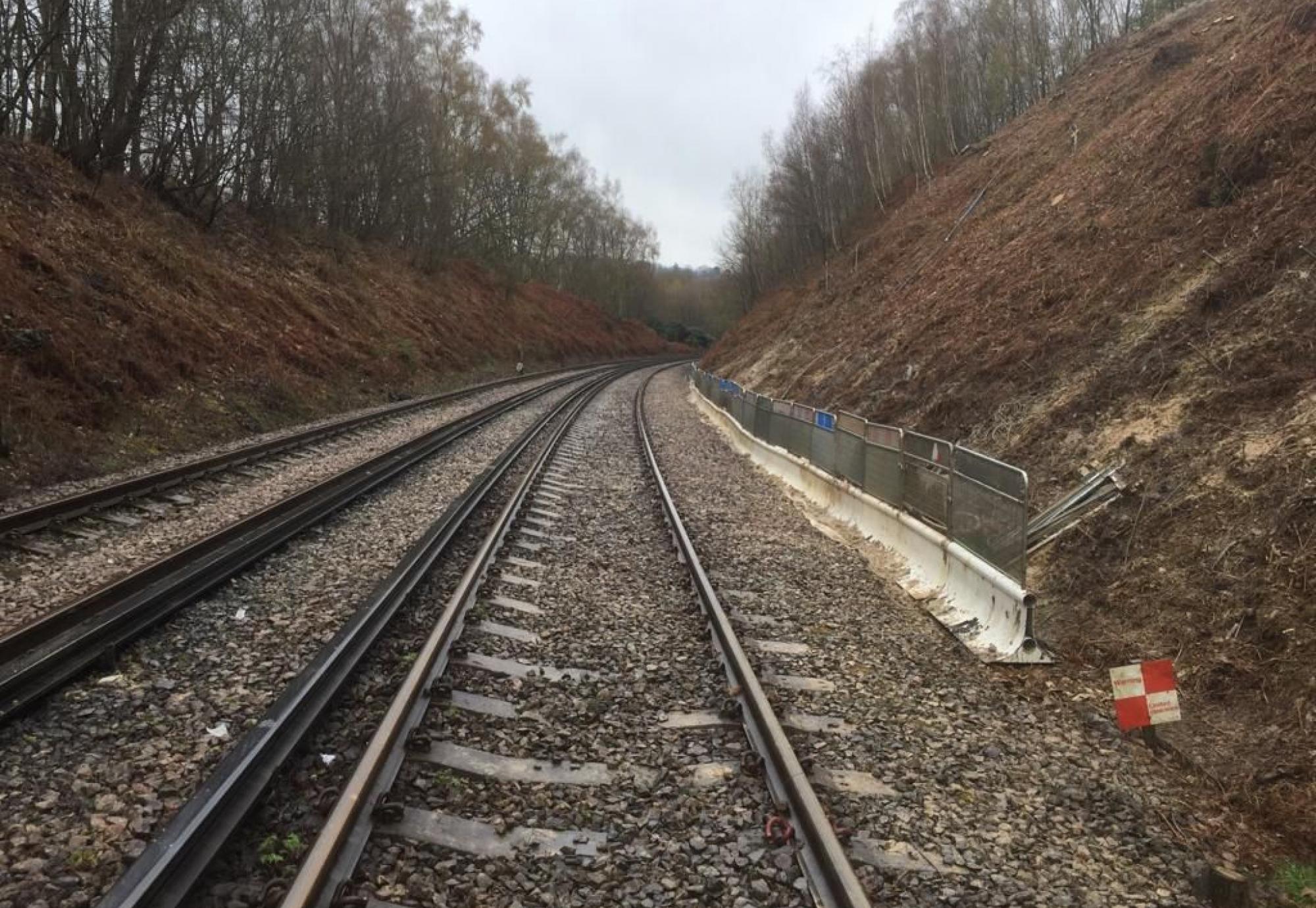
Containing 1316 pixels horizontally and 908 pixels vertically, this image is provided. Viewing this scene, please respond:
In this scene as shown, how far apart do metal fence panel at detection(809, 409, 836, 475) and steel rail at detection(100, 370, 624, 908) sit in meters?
6.96

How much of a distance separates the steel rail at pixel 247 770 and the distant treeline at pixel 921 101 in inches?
1556

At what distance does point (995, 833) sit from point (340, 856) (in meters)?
2.97

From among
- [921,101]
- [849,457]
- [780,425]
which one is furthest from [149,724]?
[921,101]

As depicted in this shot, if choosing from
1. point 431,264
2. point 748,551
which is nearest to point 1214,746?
point 748,551

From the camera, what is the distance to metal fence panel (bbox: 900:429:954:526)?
802 centimetres

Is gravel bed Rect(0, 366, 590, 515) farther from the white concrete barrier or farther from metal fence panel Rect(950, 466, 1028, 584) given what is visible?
metal fence panel Rect(950, 466, 1028, 584)

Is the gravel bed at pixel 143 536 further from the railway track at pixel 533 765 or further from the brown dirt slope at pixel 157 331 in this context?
the railway track at pixel 533 765

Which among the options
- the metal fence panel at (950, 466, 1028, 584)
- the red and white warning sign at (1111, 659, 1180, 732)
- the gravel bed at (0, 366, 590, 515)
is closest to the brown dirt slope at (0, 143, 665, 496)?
the gravel bed at (0, 366, 590, 515)

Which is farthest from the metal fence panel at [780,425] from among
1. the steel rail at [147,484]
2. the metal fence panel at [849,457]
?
the steel rail at [147,484]

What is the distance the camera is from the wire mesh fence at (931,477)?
6.48 metres

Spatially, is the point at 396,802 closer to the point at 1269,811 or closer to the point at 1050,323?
the point at 1269,811

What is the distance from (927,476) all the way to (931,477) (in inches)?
4.6

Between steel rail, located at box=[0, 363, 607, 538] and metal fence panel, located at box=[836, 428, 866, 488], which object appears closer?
steel rail, located at box=[0, 363, 607, 538]

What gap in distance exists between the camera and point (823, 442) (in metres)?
12.7
